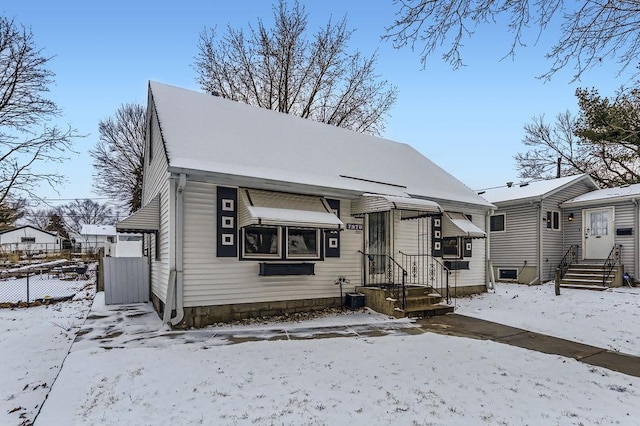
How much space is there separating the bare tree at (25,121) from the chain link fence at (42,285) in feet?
12.6

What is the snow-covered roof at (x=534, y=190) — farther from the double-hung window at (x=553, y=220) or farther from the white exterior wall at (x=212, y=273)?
the white exterior wall at (x=212, y=273)

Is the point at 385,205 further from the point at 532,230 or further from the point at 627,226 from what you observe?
the point at 627,226

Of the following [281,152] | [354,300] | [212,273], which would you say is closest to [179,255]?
[212,273]

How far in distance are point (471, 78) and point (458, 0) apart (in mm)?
1756

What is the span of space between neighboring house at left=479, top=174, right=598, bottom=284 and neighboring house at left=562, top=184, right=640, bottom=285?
15.3 inches

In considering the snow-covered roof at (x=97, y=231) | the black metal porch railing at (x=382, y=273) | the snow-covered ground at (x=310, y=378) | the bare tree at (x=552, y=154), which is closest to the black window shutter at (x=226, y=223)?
the snow-covered ground at (x=310, y=378)

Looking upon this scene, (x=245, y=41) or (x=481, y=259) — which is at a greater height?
(x=245, y=41)

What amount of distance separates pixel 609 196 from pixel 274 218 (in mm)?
14985

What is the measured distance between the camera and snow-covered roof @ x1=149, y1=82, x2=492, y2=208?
8305 mm

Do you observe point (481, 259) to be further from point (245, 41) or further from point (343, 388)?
point (245, 41)

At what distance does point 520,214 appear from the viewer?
1667 cm

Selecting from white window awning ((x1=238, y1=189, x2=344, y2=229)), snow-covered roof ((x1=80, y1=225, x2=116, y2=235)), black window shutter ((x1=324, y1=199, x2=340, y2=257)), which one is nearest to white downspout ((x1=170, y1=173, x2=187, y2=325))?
white window awning ((x1=238, y1=189, x2=344, y2=229))

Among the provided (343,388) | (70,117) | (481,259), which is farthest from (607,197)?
(70,117)

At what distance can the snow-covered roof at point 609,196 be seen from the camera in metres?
14.4
